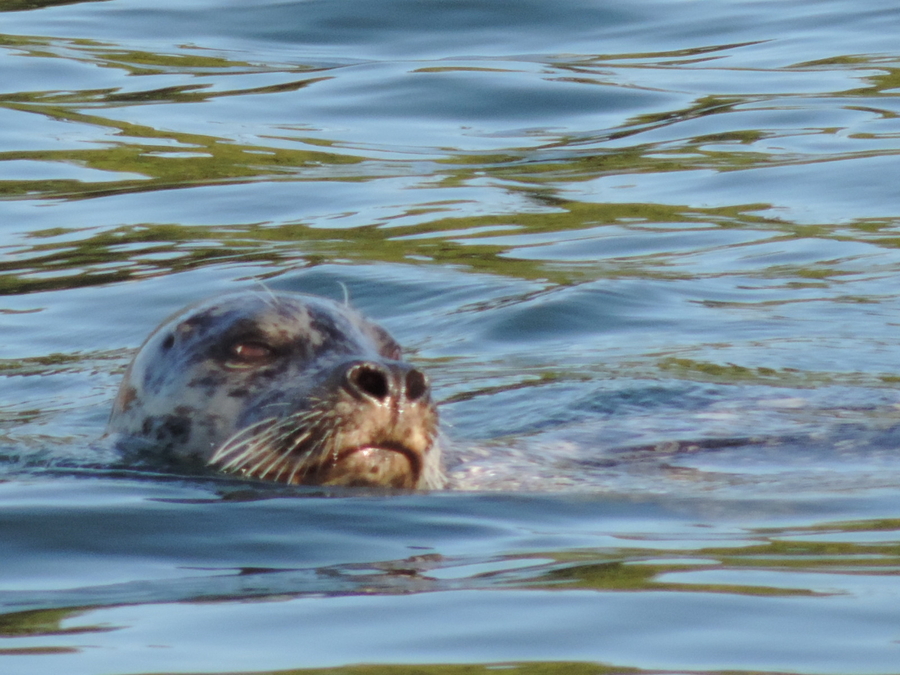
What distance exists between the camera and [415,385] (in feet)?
15.4

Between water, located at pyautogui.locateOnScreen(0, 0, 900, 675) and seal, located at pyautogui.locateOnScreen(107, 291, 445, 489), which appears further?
seal, located at pyautogui.locateOnScreen(107, 291, 445, 489)

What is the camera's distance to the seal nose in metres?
4.67

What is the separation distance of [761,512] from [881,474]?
85 cm

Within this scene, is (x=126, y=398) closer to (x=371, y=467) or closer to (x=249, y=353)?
(x=249, y=353)

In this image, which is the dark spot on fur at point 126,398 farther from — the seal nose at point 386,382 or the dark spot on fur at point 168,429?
the seal nose at point 386,382

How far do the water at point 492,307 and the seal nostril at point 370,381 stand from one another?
12.0 inches

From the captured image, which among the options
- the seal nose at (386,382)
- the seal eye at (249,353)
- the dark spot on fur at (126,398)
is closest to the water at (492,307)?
the dark spot on fur at (126,398)

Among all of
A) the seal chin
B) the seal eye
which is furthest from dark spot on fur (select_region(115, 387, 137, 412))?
the seal chin

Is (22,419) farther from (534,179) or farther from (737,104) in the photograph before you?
(737,104)

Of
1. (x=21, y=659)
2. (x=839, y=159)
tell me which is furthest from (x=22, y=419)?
(x=839, y=159)

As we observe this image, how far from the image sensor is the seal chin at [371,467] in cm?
474

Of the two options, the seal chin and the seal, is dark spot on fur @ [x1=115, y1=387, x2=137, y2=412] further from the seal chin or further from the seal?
the seal chin

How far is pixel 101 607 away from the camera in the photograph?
3.42m

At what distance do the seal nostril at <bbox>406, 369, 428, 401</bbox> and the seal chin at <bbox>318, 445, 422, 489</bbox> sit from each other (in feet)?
0.53
